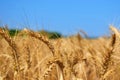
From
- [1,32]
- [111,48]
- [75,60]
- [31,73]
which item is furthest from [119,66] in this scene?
[1,32]

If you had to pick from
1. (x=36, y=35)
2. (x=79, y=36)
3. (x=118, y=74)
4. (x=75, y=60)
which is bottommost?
(x=118, y=74)

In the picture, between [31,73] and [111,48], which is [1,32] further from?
[111,48]

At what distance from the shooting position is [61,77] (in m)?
1.27

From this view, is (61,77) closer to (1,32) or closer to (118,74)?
(1,32)

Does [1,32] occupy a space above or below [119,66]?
above

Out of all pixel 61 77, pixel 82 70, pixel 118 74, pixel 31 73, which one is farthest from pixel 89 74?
pixel 61 77

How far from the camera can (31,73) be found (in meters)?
1.49

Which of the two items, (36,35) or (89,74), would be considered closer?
(36,35)

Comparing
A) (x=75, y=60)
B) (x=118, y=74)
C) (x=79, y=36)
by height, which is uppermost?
(x=79, y=36)

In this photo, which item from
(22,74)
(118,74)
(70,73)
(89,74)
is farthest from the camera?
(89,74)

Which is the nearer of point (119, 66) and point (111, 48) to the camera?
point (111, 48)

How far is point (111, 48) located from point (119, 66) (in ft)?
1.16

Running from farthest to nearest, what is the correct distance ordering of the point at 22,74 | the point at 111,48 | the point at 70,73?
the point at 70,73, the point at 22,74, the point at 111,48

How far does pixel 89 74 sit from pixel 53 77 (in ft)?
1.39
